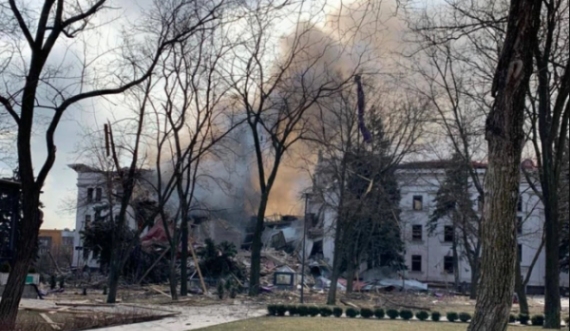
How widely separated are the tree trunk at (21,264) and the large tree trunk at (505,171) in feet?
26.9

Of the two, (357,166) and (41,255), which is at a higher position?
(357,166)

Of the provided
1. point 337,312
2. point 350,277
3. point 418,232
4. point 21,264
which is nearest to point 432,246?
point 418,232

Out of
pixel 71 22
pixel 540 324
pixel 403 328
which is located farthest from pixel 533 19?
→ pixel 540 324

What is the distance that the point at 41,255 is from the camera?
4172cm

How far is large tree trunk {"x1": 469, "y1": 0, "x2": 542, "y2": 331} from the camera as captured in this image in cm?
770

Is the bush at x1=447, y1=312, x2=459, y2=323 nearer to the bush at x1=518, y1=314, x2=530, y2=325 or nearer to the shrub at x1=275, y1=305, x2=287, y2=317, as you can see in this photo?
the bush at x1=518, y1=314, x2=530, y2=325

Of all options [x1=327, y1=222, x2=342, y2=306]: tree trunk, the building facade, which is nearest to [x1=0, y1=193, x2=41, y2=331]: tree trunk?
[x1=327, y1=222, x2=342, y2=306]: tree trunk

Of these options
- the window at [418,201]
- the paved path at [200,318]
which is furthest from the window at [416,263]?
the paved path at [200,318]

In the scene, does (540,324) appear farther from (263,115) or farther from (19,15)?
(19,15)

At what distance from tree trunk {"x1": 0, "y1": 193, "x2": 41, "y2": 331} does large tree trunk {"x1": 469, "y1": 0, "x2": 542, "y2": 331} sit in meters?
8.21

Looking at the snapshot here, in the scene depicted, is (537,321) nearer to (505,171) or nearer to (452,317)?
(452,317)

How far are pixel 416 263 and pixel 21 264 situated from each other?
161 ft

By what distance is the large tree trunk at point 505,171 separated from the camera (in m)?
7.70

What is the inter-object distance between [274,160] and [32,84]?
1837 cm
